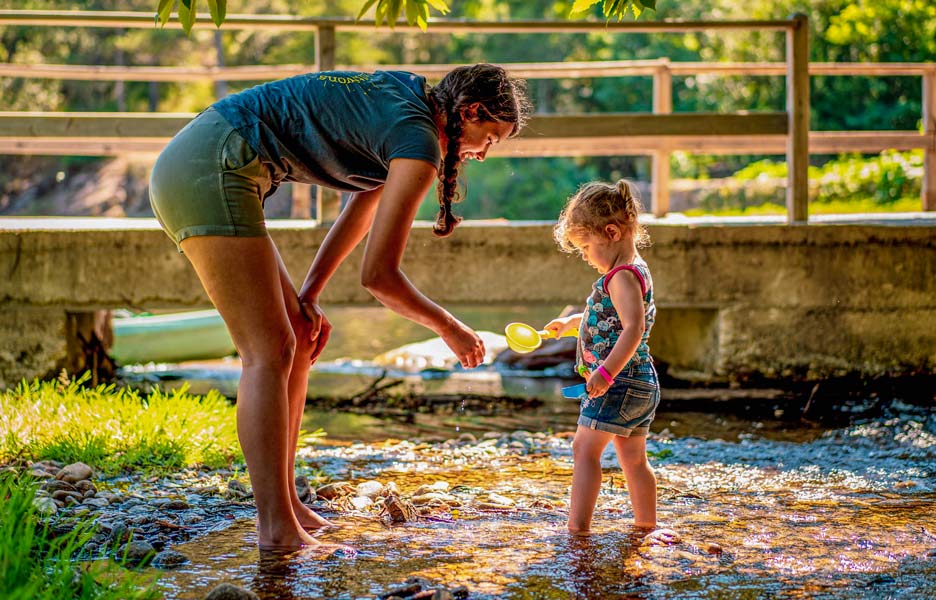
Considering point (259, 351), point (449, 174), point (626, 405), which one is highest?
point (449, 174)

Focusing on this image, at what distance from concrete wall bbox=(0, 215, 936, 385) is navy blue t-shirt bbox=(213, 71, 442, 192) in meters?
3.25

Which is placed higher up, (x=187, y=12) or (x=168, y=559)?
(x=187, y=12)

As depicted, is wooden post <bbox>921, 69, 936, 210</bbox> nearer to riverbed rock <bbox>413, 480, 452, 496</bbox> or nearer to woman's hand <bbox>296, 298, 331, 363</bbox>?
riverbed rock <bbox>413, 480, 452, 496</bbox>

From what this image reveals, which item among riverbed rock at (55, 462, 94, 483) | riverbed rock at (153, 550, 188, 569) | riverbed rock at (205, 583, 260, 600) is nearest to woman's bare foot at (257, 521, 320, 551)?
riverbed rock at (153, 550, 188, 569)

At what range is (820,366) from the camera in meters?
6.41

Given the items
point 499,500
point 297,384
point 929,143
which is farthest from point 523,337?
point 929,143

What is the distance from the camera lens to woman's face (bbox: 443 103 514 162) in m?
2.98

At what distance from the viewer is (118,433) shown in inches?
184

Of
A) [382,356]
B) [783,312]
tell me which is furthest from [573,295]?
[382,356]

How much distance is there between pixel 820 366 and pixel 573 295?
Answer: 157 centimetres

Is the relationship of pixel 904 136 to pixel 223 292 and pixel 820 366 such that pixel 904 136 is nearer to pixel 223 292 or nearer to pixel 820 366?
pixel 820 366

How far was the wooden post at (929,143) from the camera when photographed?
9.05 metres

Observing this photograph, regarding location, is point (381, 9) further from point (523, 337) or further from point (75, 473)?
point (75, 473)

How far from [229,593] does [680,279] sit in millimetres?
4391
